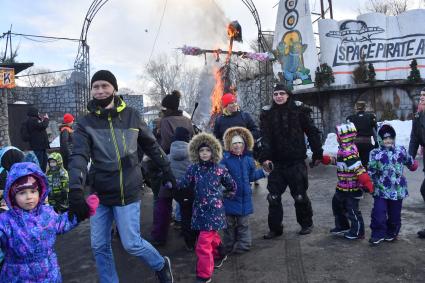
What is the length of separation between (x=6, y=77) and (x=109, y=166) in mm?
13398

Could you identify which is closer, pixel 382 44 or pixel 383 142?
pixel 383 142

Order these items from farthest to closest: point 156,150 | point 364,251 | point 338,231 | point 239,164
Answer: point 338,231 → point 239,164 → point 364,251 → point 156,150

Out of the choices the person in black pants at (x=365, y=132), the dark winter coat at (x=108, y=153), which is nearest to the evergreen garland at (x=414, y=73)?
the person in black pants at (x=365, y=132)

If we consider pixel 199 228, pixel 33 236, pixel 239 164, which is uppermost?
pixel 239 164

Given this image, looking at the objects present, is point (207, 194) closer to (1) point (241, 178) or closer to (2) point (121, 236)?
(1) point (241, 178)

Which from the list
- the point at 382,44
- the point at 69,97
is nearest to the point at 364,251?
the point at 382,44

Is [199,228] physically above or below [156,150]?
below

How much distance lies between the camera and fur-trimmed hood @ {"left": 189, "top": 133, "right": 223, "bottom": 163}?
14.8 feet

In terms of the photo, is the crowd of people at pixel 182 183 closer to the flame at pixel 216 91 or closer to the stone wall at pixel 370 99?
the flame at pixel 216 91

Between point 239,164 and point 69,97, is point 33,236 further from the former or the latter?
point 69,97

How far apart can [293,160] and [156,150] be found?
2080mm

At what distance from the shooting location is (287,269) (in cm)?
427

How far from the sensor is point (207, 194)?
171 inches

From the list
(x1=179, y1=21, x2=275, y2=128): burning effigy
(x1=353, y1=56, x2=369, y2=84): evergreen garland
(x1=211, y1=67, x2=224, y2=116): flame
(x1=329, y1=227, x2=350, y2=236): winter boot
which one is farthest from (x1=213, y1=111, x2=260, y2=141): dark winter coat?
(x1=353, y1=56, x2=369, y2=84): evergreen garland
